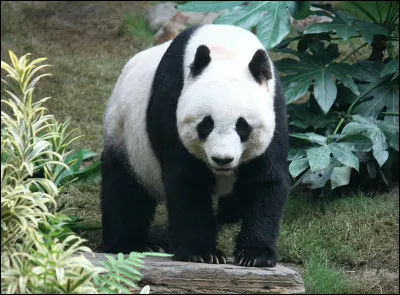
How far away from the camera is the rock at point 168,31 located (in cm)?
1198

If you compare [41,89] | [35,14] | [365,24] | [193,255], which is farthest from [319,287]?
[35,14]

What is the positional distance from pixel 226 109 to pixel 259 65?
0.43 meters

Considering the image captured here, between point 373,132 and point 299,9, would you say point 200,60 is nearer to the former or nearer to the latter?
point 299,9

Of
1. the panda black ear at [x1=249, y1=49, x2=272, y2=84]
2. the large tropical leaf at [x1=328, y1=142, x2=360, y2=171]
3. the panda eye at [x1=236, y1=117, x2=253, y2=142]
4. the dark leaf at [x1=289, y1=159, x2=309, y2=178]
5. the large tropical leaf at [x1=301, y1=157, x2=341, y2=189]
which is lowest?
the large tropical leaf at [x1=301, y1=157, x2=341, y2=189]

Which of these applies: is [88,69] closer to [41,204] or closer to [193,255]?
[193,255]

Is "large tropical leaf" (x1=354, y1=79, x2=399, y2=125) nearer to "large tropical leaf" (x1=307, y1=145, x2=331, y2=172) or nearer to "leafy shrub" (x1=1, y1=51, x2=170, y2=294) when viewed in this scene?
"large tropical leaf" (x1=307, y1=145, x2=331, y2=172)

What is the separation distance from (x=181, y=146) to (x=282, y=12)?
2381mm

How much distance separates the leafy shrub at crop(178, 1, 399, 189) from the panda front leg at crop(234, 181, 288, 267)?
143 cm

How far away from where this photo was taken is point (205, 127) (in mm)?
5266

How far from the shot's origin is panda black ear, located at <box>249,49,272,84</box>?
211 inches

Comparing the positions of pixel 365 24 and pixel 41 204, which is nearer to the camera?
pixel 41 204

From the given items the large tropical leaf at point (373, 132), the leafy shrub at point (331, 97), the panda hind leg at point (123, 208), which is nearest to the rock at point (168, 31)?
the leafy shrub at point (331, 97)

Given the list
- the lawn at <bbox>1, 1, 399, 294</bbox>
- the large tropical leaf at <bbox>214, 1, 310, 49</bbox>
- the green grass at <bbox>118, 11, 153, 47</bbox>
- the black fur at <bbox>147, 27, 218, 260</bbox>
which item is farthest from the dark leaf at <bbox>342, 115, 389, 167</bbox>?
the green grass at <bbox>118, 11, 153, 47</bbox>

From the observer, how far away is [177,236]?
5.69 metres
